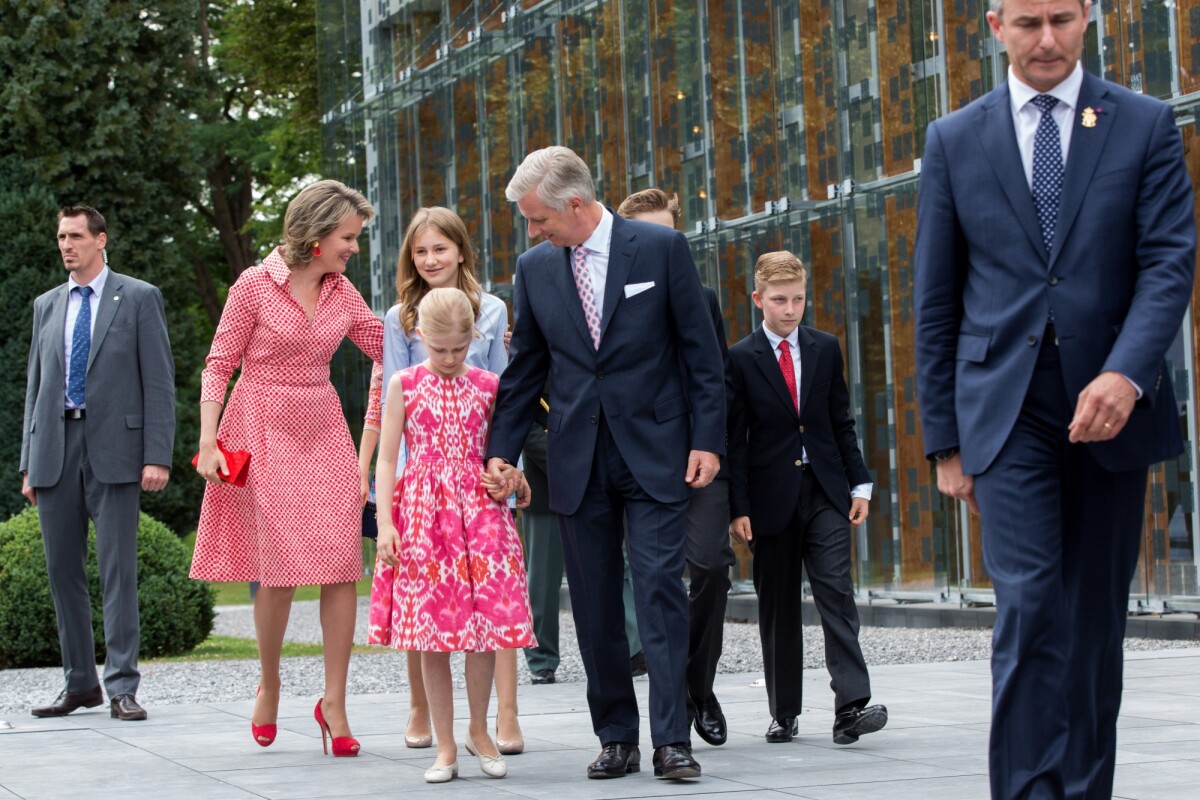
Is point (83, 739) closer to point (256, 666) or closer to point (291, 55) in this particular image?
point (256, 666)

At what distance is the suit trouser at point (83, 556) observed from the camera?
7.73 metres

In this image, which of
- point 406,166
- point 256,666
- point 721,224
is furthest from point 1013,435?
point 406,166

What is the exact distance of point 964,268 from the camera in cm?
418

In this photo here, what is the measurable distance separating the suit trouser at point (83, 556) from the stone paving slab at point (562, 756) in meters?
0.29

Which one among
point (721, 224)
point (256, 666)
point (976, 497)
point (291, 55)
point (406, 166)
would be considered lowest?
point (256, 666)

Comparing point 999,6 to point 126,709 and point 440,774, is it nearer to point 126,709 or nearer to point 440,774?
point 440,774

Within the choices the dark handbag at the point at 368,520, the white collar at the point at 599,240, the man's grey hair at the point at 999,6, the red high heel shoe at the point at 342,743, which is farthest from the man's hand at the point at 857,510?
the man's grey hair at the point at 999,6

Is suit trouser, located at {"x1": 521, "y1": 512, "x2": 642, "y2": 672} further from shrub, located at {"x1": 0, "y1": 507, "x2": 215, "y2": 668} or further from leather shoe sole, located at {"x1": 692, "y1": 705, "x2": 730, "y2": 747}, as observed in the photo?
leather shoe sole, located at {"x1": 692, "y1": 705, "x2": 730, "y2": 747}

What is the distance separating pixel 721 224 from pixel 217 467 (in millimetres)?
8891

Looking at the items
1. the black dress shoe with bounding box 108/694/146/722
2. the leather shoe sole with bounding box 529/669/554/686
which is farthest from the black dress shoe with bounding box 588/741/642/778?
the leather shoe sole with bounding box 529/669/554/686

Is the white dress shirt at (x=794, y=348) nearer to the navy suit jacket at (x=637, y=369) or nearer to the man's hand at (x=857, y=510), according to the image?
the man's hand at (x=857, y=510)

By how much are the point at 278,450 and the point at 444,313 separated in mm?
1007

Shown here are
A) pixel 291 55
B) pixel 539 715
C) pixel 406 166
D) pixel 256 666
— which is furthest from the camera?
pixel 291 55

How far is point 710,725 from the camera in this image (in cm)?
638
